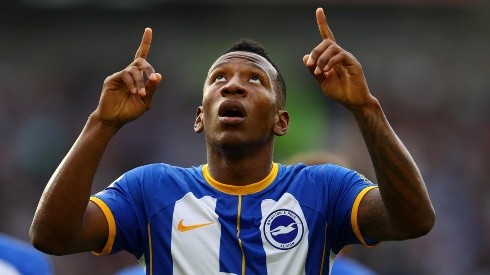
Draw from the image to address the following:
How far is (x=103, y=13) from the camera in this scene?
18.0 metres

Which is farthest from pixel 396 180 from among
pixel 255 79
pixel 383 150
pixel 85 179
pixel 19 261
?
pixel 19 261

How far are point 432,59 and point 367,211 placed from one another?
41.3 ft

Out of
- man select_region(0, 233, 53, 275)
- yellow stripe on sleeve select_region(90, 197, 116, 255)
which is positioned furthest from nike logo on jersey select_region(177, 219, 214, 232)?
man select_region(0, 233, 53, 275)

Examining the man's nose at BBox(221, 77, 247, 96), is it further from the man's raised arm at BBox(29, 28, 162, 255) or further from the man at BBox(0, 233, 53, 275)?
the man at BBox(0, 233, 53, 275)

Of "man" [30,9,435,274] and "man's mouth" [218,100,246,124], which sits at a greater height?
"man's mouth" [218,100,246,124]

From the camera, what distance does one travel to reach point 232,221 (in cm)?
479

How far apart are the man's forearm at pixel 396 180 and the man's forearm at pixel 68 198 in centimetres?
114

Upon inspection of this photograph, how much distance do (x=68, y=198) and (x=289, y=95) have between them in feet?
40.3

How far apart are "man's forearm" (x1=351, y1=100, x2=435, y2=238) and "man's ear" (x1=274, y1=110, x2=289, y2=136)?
1.92 feet

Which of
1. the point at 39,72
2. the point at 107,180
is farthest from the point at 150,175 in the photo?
the point at 39,72

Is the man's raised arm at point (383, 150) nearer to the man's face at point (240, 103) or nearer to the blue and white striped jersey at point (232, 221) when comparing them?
the blue and white striped jersey at point (232, 221)

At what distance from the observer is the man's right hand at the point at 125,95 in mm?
4602

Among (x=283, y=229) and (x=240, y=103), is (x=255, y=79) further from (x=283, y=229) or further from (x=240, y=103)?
(x=283, y=229)

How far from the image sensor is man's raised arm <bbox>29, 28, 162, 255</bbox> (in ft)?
14.6
